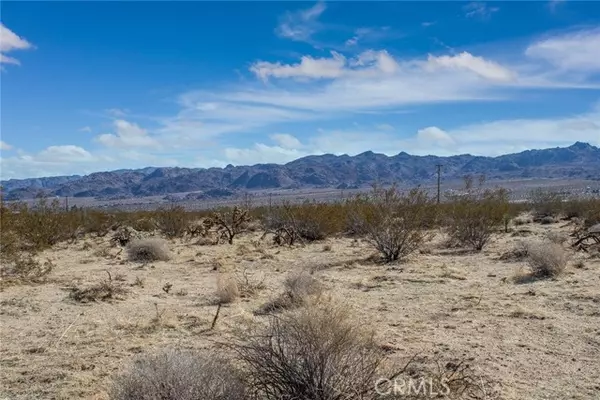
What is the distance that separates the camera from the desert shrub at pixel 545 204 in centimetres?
3697

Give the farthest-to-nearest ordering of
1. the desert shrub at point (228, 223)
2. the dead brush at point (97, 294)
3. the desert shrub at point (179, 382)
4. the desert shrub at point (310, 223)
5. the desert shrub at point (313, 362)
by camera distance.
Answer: the desert shrub at point (228, 223) → the desert shrub at point (310, 223) → the dead brush at point (97, 294) → the desert shrub at point (313, 362) → the desert shrub at point (179, 382)

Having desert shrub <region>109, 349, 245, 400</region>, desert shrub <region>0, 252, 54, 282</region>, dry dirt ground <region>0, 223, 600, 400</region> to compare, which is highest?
desert shrub <region>109, 349, 245, 400</region>

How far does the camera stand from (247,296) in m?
11.8

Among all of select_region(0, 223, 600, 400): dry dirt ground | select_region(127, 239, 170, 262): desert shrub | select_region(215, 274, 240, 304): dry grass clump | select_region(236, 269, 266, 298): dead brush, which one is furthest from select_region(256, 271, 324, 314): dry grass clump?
select_region(127, 239, 170, 262): desert shrub

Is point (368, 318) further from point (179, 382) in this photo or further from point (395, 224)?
point (395, 224)

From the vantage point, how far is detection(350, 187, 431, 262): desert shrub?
56.5ft

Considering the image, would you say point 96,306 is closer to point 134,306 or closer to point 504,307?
point 134,306

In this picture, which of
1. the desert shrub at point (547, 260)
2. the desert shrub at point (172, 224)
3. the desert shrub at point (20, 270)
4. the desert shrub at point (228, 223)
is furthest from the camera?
the desert shrub at point (172, 224)

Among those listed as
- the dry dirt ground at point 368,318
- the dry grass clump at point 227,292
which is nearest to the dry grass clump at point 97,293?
the dry dirt ground at point 368,318

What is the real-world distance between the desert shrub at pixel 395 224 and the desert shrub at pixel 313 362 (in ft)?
40.7

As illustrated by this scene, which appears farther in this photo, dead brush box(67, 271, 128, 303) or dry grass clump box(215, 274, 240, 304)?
dead brush box(67, 271, 128, 303)

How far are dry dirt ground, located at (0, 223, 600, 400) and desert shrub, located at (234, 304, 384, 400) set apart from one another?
2.20 m

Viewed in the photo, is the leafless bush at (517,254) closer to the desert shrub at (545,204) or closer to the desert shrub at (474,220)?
the desert shrub at (474,220)

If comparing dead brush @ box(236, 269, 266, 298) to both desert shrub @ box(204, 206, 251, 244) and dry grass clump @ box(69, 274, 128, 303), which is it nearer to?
dry grass clump @ box(69, 274, 128, 303)
